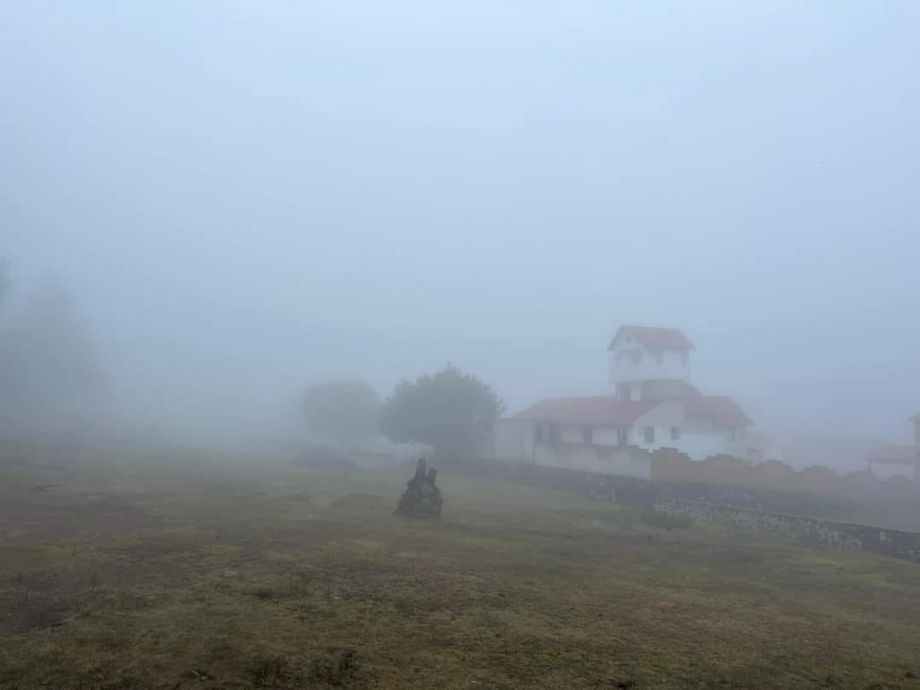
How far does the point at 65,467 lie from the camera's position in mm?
38156

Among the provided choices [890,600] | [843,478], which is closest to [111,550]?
[890,600]

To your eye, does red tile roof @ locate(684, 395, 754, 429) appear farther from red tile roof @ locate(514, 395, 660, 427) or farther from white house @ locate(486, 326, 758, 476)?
red tile roof @ locate(514, 395, 660, 427)

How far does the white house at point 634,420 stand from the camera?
4912 centimetres

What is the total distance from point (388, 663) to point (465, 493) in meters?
29.2

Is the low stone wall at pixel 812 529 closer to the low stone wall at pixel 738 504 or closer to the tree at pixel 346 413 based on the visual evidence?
the low stone wall at pixel 738 504

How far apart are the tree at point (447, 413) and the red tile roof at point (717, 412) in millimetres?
14933

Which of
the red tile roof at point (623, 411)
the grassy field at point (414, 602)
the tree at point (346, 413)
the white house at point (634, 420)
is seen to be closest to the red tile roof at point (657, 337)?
the white house at point (634, 420)

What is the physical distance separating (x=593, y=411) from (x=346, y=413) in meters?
34.8

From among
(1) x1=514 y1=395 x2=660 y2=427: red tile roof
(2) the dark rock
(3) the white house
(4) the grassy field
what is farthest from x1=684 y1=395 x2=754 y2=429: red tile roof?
(2) the dark rock

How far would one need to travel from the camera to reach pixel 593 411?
54.2 meters

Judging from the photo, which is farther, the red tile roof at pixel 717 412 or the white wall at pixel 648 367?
the white wall at pixel 648 367

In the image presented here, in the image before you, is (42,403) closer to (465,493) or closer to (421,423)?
(421,423)

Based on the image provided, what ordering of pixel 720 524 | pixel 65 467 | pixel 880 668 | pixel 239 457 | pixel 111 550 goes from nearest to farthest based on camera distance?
pixel 880 668 → pixel 111 550 → pixel 720 524 → pixel 65 467 → pixel 239 457

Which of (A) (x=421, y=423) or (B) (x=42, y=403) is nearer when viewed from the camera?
(A) (x=421, y=423)
